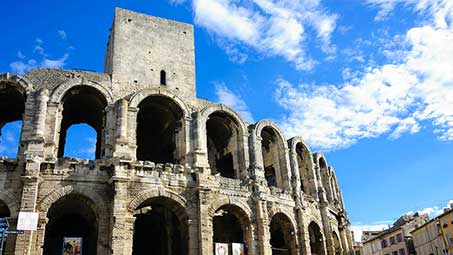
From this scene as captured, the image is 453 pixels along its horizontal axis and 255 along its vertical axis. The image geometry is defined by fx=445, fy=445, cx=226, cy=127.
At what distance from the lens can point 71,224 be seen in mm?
21578

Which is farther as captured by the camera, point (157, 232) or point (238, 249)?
point (157, 232)

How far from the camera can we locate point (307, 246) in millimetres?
22625

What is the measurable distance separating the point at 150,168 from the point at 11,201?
562 centimetres

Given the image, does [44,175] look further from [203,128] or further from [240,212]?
[240,212]

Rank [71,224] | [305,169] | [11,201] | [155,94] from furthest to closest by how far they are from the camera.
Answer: [305,169]
[71,224]
[155,94]
[11,201]

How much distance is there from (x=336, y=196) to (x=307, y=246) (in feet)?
30.3

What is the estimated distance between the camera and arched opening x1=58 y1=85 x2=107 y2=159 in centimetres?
2112

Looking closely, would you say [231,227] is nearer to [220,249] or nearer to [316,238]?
[220,249]

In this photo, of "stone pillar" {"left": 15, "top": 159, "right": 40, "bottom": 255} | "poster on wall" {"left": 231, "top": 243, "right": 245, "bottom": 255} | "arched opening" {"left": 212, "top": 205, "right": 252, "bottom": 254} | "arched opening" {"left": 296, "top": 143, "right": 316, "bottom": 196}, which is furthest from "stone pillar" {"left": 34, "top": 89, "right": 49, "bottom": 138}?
"arched opening" {"left": 296, "top": 143, "right": 316, "bottom": 196}

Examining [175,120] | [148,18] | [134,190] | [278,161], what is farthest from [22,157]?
[278,161]

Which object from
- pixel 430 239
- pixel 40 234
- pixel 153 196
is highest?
pixel 430 239

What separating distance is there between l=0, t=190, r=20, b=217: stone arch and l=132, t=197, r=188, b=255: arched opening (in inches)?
213

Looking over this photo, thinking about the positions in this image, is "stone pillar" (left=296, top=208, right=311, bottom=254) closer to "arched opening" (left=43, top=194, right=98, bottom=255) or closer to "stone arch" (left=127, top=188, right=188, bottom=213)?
"stone arch" (left=127, top=188, right=188, bottom=213)

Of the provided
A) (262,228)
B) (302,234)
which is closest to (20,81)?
(262,228)
